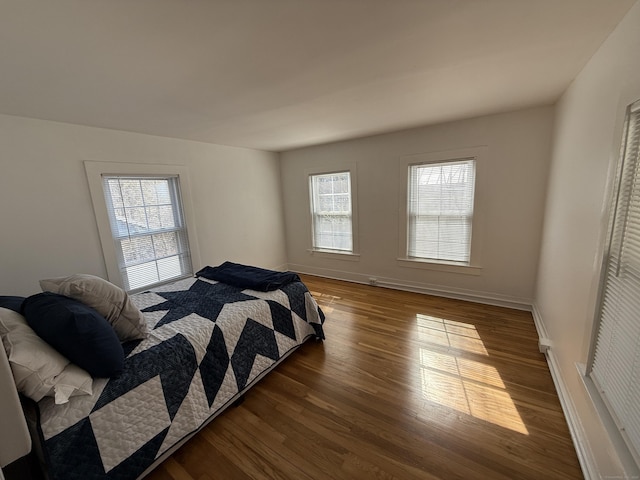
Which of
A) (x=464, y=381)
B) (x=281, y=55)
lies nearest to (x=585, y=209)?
(x=464, y=381)

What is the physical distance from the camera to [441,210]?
3309mm

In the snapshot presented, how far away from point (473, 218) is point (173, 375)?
3334 mm

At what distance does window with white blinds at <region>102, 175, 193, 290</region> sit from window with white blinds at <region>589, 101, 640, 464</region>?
3.81 metres

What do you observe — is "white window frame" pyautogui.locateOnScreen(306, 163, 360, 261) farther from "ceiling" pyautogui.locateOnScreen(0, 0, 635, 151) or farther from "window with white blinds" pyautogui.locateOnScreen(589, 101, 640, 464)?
"window with white blinds" pyautogui.locateOnScreen(589, 101, 640, 464)

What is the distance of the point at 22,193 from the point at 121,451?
89.1 inches

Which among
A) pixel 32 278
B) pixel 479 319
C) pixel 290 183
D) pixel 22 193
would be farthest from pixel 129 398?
pixel 290 183

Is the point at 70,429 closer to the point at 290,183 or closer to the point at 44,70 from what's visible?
the point at 44,70

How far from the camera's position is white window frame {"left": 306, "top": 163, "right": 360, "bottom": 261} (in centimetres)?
386

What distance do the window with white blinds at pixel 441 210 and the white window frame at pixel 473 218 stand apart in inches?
1.7

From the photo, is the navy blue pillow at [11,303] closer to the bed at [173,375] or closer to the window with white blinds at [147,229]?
the bed at [173,375]

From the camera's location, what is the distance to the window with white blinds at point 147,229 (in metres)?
2.77

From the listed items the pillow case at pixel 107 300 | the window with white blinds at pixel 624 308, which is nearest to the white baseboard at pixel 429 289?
the window with white blinds at pixel 624 308

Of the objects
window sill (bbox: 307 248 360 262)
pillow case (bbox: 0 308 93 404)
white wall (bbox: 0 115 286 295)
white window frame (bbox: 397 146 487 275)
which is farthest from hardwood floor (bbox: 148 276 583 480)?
white wall (bbox: 0 115 286 295)

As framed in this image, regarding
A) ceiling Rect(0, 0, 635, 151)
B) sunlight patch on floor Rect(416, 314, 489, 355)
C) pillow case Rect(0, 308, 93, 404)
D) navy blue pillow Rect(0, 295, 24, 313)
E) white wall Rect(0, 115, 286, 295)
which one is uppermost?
ceiling Rect(0, 0, 635, 151)
